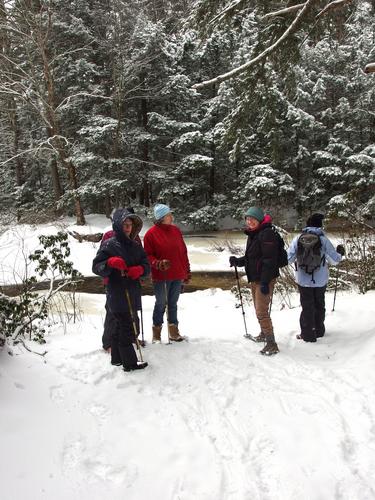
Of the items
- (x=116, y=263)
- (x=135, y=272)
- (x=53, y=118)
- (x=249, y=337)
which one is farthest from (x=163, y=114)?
(x=116, y=263)

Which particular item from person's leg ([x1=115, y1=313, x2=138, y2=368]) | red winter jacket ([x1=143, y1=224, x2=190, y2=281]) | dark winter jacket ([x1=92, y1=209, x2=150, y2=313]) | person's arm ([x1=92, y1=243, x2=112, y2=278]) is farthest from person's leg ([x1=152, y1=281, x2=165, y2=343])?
person's arm ([x1=92, y1=243, x2=112, y2=278])

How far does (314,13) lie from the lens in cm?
542

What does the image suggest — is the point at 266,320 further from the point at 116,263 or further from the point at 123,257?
the point at 116,263

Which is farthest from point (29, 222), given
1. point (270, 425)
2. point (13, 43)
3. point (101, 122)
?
point (270, 425)

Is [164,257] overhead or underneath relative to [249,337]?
overhead

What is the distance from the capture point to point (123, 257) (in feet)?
14.4

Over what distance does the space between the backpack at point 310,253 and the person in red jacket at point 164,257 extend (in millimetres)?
1457

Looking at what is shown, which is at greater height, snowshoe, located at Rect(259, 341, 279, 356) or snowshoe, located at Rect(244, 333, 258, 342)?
snowshoe, located at Rect(259, 341, 279, 356)

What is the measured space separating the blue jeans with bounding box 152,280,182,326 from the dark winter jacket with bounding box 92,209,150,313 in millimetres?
607

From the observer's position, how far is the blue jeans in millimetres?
5109

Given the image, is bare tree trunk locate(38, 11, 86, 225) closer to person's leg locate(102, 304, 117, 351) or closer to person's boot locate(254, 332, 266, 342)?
person's leg locate(102, 304, 117, 351)

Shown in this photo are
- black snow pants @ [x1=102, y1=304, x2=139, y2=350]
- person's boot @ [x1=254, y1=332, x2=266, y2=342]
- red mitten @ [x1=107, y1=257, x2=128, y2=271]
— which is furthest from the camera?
person's boot @ [x1=254, y1=332, x2=266, y2=342]

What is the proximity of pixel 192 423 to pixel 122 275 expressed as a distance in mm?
→ 1581

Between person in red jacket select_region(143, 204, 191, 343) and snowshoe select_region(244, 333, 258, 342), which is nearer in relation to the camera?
person in red jacket select_region(143, 204, 191, 343)
